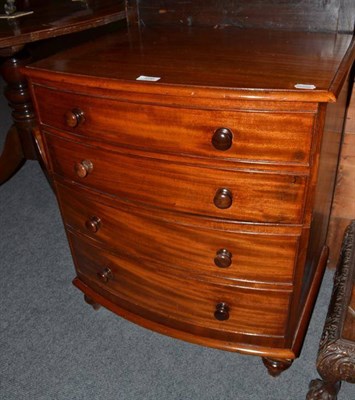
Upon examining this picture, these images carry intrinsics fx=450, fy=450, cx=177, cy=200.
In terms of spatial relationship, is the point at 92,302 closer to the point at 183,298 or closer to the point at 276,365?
the point at 183,298

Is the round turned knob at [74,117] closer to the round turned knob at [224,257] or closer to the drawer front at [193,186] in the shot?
the drawer front at [193,186]

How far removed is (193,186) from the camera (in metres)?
1.14

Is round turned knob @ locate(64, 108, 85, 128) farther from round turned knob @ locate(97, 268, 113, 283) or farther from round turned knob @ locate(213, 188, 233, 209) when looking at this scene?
round turned knob @ locate(97, 268, 113, 283)

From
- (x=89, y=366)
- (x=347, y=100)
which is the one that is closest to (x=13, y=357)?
(x=89, y=366)

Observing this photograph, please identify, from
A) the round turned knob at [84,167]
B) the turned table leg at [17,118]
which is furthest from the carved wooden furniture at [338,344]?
the turned table leg at [17,118]

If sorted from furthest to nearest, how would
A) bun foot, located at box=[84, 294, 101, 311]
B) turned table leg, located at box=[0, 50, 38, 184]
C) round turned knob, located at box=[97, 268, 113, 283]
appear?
turned table leg, located at box=[0, 50, 38, 184] < bun foot, located at box=[84, 294, 101, 311] < round turned knob, located at box=[97, 268, 113, 283]

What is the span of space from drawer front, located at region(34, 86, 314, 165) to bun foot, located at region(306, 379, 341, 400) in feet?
2.32

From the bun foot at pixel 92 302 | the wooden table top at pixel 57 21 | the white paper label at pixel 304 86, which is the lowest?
the bun foot at pixel 92 302

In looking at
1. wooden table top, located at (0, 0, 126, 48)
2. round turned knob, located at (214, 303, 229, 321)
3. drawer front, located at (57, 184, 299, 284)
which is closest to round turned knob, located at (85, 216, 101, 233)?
drawer front, located at (57, 184, 299, 284)

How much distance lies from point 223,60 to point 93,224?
620 millimetres

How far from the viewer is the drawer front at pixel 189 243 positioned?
1178 millimetres

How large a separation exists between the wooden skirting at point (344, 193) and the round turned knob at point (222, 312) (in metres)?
0.71

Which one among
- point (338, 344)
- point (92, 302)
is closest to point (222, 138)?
point (338, 344)

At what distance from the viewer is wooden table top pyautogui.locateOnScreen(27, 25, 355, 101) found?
99 cm
